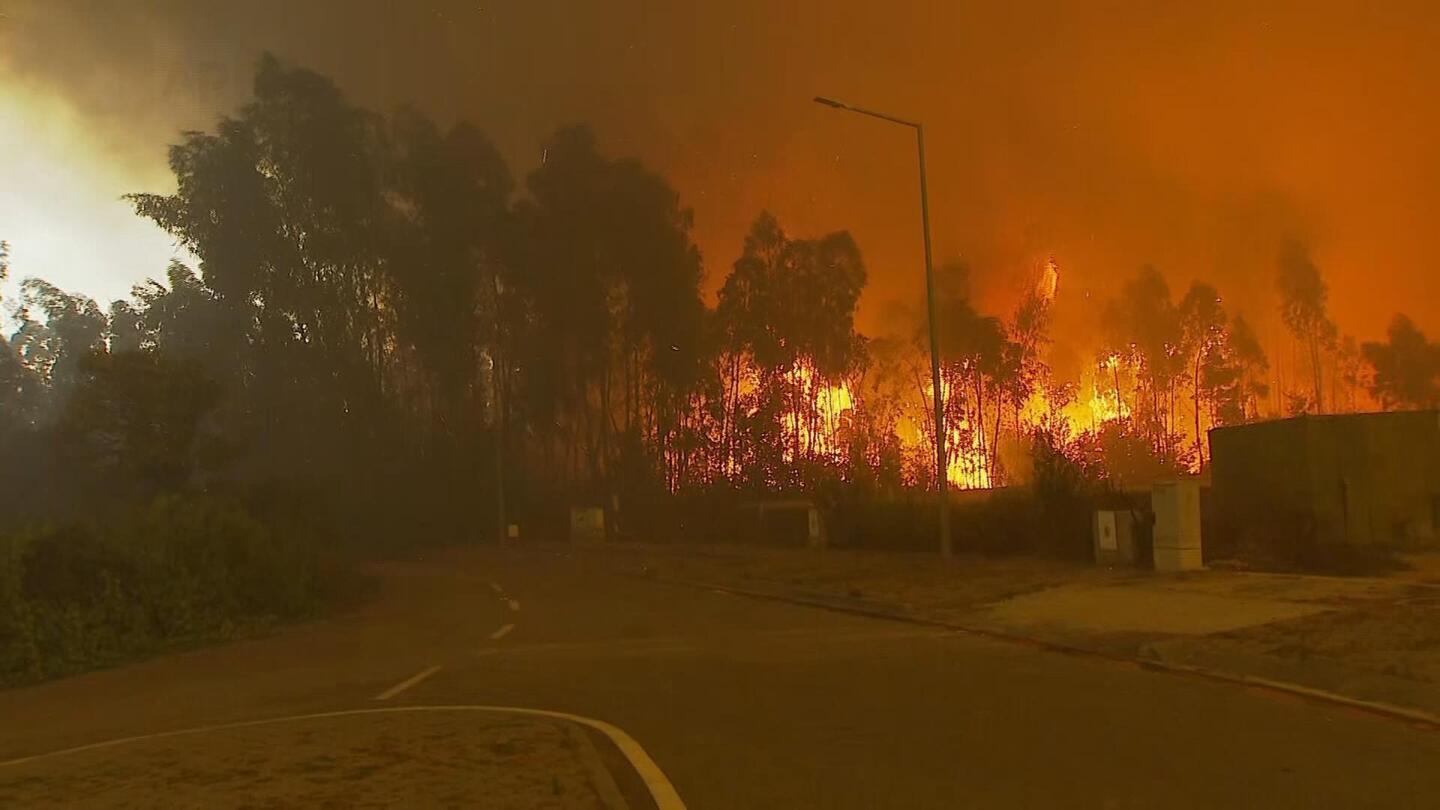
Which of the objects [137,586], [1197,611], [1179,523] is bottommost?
[1197,611]

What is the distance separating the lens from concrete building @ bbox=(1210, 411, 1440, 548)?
25.7m

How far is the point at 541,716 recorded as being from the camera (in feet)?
32.6

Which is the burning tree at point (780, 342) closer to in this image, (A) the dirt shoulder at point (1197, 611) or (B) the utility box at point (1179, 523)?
(A) the dirt shoulder at point (1197, 611)

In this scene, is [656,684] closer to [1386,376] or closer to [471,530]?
[471,530]

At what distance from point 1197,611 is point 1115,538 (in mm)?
8060

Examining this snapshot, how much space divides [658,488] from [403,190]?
20.9 meters

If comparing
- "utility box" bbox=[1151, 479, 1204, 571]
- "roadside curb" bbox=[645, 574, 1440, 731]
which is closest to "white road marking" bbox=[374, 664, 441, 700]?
"roadside curb" bbox=[645, 574, 1440, 731]

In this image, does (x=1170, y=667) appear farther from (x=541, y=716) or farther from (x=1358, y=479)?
(x=1358, y=479)

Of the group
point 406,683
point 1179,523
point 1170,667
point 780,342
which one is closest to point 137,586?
point 406,683

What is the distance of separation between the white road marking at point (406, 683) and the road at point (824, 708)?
0.17ft

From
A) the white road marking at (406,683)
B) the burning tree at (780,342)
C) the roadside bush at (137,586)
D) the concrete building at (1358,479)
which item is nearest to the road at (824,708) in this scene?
the white road marking at (406,683)

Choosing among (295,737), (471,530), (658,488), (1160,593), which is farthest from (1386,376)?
→ (295,737)

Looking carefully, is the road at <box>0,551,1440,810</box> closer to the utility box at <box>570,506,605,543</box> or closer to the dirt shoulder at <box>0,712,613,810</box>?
the dirt shoulder at <box>0,712,613,810</box>

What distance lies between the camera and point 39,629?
1827cm
